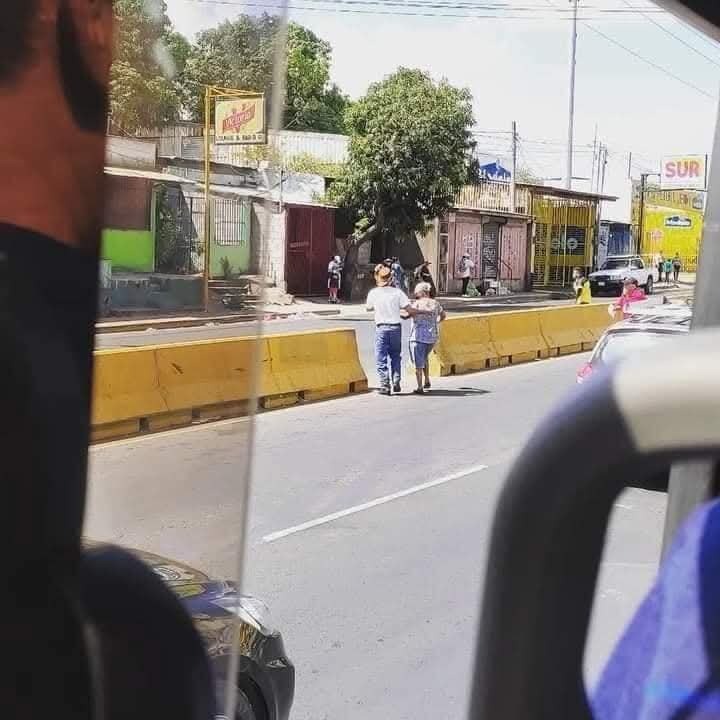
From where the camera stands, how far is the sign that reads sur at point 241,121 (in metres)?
1.32

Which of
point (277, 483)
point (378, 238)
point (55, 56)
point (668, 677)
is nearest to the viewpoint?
point (668, 677)

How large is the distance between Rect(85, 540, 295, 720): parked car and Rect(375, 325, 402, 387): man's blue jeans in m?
7.89

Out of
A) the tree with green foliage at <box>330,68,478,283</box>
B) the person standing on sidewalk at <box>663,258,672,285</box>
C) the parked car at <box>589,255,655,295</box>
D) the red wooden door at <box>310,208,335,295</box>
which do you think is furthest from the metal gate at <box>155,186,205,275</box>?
the person standing on sidewalk at <box>663,258,672,285</box>

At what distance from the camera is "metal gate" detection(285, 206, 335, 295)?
26.7 m

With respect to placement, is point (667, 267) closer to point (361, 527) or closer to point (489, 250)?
point (489, 250)

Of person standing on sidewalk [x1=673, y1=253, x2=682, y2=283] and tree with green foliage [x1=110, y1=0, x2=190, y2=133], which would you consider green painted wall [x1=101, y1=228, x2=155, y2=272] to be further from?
person standing on sidewalk [x1=673, y1=253, x2=682, y2=283]

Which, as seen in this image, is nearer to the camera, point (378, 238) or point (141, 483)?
point (141, 483)

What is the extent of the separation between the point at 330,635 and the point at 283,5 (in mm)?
3662

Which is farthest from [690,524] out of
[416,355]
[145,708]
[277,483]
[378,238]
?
[378,238]

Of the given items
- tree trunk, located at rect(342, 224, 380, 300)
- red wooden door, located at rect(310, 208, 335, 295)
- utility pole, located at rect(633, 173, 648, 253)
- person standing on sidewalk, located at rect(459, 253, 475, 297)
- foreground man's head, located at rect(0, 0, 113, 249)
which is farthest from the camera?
utility pole, located at rect(633, 173, 648, 253)

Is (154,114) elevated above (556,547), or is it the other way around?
(154,114)

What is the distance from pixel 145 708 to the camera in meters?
1.29

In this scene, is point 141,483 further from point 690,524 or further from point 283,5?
point 690,524

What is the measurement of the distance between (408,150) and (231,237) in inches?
923
